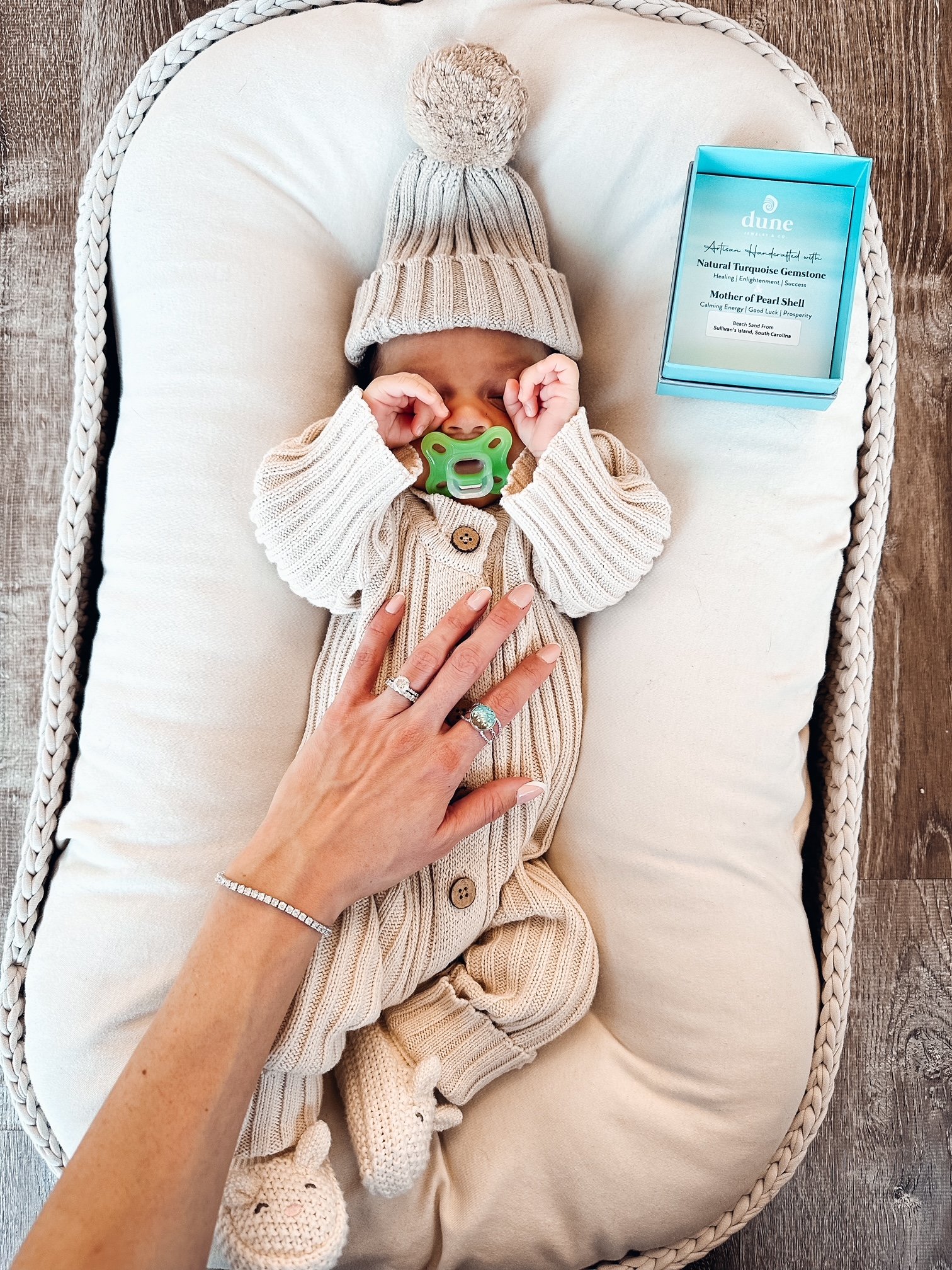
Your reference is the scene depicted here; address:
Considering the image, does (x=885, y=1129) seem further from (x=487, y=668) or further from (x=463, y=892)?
(x=487, y=668)

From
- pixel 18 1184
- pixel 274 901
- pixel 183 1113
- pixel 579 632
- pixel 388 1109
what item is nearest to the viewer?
pixel 183 1113

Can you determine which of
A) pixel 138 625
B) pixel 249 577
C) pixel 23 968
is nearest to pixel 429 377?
pixel 249 577

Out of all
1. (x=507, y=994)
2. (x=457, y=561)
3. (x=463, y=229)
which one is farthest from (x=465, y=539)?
(x=507, y=994)

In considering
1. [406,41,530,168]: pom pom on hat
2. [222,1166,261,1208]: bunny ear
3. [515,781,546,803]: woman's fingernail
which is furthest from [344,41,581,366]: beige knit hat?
[222,1166,261,1208]: bunny ear

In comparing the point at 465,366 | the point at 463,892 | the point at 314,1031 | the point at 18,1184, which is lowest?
the point at 18,1184

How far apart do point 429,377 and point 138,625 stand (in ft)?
1.47

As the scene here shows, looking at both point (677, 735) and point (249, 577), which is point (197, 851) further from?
point (677, 735)

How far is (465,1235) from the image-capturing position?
1028mm

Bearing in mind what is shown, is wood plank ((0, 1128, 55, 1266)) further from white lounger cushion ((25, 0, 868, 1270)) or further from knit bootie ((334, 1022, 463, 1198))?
knit bootie ((334, 1022, 463, 1198))

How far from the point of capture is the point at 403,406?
110 centimetres

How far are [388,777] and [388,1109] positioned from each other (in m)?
0.36

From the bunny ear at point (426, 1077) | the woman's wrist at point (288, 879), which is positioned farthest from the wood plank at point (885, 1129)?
the woman's wrist at point (288, 879)

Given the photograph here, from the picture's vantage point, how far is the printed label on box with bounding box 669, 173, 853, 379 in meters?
1.05

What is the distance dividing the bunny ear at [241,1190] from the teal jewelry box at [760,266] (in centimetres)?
95
